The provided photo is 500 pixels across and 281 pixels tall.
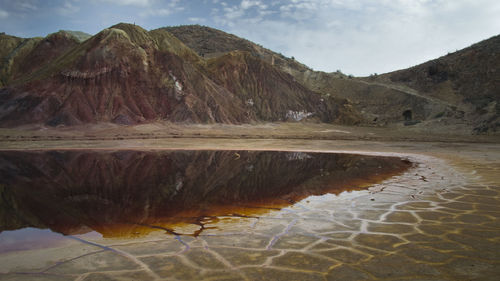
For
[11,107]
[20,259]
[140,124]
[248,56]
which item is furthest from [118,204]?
[248,56]

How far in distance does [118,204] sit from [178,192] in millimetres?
1819

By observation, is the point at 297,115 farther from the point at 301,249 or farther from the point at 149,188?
the point at 301,249

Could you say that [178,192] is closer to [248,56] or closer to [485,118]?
[485,118]

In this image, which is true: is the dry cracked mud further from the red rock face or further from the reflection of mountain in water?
the red rock face

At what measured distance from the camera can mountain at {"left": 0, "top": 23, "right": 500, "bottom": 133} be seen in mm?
39594

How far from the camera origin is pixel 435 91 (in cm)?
5559

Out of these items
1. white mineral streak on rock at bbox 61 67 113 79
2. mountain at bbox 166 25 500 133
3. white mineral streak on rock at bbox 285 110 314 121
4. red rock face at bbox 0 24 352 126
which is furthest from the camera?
white mineral streak on rock at bbox 285 110 314 121

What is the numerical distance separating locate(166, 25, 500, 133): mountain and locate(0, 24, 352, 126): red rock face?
8.45 metres

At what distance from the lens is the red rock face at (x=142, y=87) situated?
127 ft

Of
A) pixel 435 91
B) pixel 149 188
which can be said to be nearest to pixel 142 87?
pixel 149 188

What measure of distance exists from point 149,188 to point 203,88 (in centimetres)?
3858

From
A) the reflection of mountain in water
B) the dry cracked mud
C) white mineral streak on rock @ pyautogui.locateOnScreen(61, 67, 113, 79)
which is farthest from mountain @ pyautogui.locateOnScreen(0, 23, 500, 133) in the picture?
the dry cracked mud

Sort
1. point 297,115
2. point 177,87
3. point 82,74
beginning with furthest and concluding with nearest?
point 297,115 → point 177,87 → point 82,74

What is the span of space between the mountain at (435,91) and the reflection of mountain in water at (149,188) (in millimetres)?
35568
